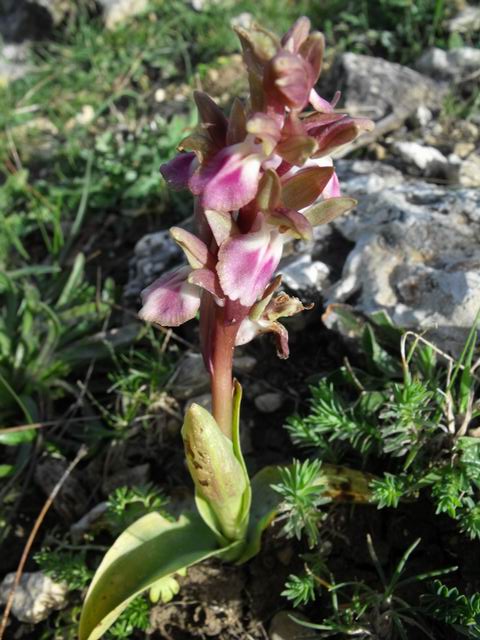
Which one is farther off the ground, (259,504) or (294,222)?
(294,222)

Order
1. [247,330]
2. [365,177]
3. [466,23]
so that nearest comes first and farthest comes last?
[247,330] < [365,177] < [466,23]

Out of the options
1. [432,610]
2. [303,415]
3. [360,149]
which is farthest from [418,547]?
[360,149]

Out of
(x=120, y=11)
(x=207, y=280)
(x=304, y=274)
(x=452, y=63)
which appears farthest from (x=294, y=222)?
(x=120, y=11)

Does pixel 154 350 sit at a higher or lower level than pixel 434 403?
lower

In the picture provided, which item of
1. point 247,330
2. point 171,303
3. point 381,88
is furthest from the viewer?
point 381,88

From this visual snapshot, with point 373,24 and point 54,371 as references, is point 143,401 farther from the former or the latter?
point 373,24

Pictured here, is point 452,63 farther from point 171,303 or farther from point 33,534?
point 33,534

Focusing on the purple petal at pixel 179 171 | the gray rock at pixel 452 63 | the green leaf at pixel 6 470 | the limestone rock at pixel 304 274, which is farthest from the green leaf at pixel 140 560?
the gray rock at pixel 452 63
